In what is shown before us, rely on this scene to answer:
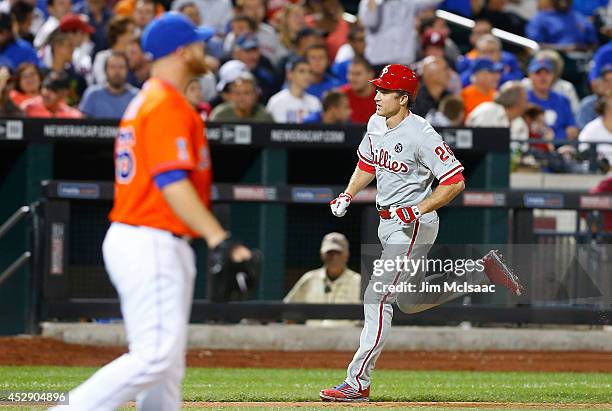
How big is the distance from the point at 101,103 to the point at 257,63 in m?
2.28

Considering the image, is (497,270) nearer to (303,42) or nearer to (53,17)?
(303,42)

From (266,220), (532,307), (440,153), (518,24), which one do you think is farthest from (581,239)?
(518,24)

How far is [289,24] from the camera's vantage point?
1583 centimetres

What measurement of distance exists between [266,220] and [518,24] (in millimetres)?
7831

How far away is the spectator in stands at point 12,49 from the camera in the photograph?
1414 centimetres

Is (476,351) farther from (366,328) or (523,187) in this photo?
(366,328)

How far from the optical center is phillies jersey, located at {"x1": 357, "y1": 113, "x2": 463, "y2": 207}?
7.91 metres

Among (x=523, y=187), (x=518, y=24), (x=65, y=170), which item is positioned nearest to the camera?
(x=65, y=170)

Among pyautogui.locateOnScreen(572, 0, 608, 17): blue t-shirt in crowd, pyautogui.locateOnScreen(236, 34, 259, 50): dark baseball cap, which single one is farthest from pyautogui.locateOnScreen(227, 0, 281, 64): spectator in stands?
pyautogui.locateOnScreen(572, 0, 608, 17): blue t-shirt in crowd

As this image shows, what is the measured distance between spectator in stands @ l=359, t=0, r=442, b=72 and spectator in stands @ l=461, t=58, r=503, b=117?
1051 mm

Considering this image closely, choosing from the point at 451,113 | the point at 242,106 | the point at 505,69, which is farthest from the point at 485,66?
the point at 242,106

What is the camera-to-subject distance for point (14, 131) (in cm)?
1192

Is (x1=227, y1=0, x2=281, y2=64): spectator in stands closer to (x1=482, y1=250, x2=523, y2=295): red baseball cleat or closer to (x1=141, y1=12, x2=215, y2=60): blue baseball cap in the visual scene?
(x1=482, y1=250, x2=523, y2=295): red baseball cleat

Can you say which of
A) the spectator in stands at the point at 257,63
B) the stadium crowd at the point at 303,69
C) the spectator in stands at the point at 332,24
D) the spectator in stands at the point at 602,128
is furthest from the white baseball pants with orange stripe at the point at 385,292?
the spectator in stands at the point at 332,24
